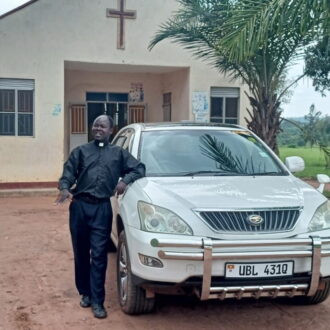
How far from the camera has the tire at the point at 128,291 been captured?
438 cm

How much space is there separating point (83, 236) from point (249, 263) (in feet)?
5.12

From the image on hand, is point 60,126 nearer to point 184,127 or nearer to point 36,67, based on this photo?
point 36,67

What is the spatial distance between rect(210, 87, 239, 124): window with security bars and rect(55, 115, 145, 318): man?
9061 millimetres

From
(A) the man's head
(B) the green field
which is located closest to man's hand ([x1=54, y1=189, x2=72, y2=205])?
(A) the man's head

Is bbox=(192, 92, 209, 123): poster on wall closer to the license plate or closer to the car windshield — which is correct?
the car windshield

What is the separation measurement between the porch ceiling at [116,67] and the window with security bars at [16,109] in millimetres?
1314

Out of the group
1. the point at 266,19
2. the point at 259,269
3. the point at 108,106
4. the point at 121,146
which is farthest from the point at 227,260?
the point at 108,106

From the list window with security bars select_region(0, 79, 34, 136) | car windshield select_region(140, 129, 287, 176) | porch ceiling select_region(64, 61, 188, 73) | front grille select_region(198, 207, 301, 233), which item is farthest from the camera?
porch ceiling select_region(64, 61, 188, 73)

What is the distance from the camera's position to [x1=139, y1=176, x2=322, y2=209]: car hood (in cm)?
415

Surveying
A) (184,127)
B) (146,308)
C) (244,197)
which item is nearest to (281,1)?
(184,127)

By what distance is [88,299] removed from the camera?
16.0ft

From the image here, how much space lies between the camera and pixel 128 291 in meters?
4.41

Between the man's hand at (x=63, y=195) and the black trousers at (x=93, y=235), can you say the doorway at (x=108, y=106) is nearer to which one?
the black trousers at (x=93, y=235)

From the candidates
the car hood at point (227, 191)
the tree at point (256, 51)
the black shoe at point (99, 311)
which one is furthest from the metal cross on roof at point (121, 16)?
the black shoe at point (99, 311)
